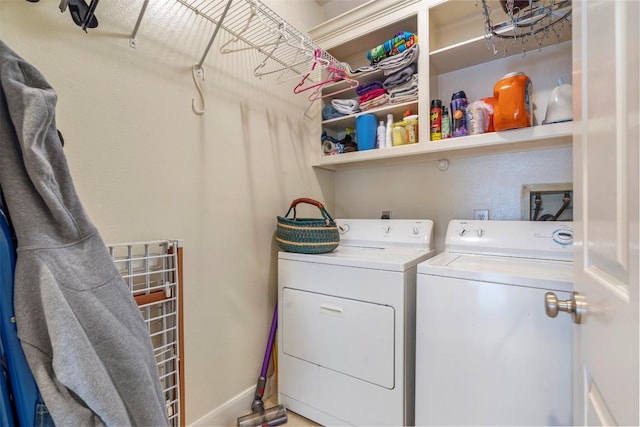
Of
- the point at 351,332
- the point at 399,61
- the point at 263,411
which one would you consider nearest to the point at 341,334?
the point at 351,332

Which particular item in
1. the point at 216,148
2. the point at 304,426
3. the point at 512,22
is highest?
the point at 512,22

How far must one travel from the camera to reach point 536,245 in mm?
1408

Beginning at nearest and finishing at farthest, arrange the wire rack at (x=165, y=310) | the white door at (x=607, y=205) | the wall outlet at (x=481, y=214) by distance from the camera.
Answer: the white door at (x=607, y=205) → the wire rack at (x=165, y=310) → the wall outlet at (x=481, y=214)

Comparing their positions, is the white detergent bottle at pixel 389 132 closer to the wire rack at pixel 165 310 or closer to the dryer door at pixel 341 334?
the dryer door at pixel 341 334

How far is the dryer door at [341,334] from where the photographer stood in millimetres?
1339

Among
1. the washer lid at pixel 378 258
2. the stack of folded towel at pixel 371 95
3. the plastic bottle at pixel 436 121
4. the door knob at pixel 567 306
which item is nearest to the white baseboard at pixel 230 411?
the washer lid at pixel 378 258

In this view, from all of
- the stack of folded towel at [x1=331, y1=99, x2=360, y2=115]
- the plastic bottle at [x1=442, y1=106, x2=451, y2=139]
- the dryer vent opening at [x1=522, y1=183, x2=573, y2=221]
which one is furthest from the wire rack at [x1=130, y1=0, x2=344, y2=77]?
the dryer vent opening at [x1=522, y1=183, x2=573, y2=221]

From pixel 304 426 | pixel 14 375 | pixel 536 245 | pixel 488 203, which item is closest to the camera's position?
pixel 14 375

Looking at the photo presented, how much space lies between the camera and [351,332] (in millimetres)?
1428

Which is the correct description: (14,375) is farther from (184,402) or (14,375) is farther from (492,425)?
(492,425)

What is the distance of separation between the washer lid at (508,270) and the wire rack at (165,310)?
3.58 ft

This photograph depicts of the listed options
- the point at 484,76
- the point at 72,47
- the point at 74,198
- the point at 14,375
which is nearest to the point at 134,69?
the point at 72,47

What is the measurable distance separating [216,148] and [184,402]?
1215 millimetres

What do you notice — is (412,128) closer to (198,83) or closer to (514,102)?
(514,102)
